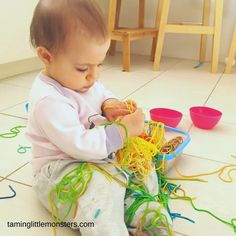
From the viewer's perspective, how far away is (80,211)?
542 millimetres

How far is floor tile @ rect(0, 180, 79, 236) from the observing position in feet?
1.91

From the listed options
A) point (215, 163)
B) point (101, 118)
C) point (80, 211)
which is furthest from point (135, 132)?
point (215, 163)

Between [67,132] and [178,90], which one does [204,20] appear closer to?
[178,90]

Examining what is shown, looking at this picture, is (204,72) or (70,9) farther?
(204,72)

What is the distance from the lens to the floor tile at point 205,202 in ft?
2.00

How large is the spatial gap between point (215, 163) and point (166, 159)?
0.62 ft

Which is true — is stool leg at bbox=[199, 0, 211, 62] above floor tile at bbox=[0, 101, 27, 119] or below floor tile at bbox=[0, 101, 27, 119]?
above

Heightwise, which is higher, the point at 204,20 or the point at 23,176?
the point at 204,20

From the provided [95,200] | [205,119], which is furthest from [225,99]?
[95,200]

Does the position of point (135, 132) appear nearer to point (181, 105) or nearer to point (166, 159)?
point (166, 159)

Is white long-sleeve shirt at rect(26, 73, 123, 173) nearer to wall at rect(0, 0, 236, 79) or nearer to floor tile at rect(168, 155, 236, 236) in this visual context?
floor tile at rect(168, 155, 236, 236)

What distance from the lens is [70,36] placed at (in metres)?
0.58

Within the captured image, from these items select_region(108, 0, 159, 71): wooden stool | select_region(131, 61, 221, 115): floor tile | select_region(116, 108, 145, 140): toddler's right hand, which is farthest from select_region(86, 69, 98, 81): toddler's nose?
select_region(108, 0, 159, 71): wooden stool

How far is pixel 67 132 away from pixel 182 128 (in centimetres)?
59
